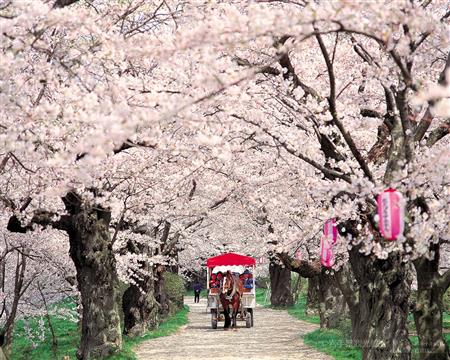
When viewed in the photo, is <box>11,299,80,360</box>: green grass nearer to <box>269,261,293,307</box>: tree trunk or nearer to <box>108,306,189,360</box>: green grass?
<box>108,306,189,360</box>: green grass

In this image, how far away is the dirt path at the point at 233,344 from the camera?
1856 centimetres

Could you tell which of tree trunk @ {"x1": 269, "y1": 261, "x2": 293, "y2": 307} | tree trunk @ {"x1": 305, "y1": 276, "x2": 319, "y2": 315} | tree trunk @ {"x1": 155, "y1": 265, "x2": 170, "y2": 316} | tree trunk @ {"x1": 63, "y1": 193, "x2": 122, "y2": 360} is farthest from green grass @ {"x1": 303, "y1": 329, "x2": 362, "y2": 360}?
tree trunk @ {"x1": 269, "y1": 261, "x2": 293, "y2": 307}

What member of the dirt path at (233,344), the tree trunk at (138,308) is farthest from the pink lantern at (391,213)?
the tree trunk at (138,308)

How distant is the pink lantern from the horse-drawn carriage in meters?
19.0

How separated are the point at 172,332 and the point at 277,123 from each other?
14.8 metres

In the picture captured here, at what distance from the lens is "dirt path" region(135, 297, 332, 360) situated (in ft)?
60.9

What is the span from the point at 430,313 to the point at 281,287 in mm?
36525

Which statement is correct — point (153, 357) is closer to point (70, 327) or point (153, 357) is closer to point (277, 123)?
point (277, 123)

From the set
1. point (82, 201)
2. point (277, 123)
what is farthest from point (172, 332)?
point (277, 123)

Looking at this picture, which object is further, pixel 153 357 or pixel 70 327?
pixel 70 327

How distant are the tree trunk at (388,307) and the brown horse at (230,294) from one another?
14.7 m

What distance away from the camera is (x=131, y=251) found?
85.3 feet

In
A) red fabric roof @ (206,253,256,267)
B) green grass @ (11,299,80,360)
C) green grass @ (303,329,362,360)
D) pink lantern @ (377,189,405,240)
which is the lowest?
green grass @ (11,299,80,360)

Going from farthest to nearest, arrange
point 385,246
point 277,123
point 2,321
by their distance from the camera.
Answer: point 2,321 → point 277,123 → point 385,246
